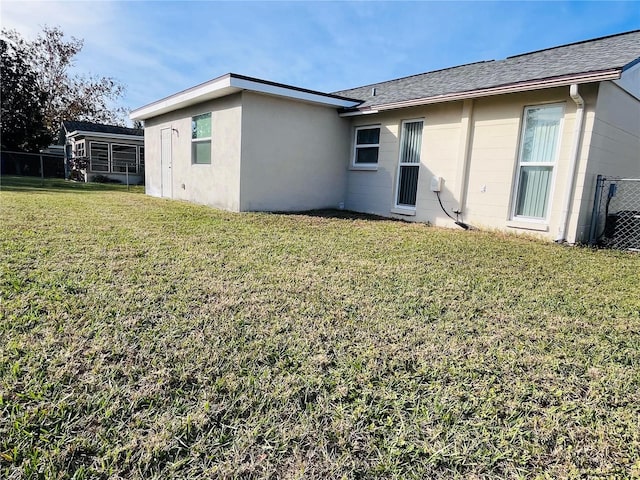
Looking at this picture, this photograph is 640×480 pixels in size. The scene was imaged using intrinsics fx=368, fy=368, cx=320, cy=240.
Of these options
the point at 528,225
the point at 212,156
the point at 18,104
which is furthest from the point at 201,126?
the point at 18,104

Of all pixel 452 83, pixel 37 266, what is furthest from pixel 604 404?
pixel 452 83

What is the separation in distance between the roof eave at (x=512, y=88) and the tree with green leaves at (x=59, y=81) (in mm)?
27215

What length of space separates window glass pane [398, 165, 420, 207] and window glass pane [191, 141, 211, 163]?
4910 mm

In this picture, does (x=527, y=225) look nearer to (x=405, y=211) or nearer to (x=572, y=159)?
(x=572, y=159)

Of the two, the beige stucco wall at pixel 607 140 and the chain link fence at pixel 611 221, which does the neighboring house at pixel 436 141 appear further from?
the chain link fence at pixel 611 221

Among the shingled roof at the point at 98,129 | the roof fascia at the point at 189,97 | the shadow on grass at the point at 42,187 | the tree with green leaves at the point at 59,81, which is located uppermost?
the tree with green leaves at the point at 59,81

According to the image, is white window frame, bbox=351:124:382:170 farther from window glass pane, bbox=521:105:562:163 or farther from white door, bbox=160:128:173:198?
white door, bbox=160:128:173:198

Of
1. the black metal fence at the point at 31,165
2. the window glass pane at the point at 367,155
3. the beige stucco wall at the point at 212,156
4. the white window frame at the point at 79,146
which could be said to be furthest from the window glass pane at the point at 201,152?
the white window frame at the point at 79,146

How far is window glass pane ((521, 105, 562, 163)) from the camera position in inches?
248

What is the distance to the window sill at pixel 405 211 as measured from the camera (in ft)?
27.6

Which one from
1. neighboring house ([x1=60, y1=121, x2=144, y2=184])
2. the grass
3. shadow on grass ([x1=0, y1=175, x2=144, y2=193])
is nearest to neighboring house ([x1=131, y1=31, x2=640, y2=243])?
the grass

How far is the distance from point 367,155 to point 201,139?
14.5 feet

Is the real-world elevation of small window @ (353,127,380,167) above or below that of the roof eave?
below

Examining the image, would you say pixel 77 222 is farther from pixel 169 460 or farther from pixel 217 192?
pixel 169 460
